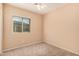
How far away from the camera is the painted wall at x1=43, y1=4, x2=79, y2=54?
209 centimetres

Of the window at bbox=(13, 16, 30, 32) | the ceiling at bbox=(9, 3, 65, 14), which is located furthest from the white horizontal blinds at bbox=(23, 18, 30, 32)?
the ceiling at bbox=(9, 3, 65, 14)

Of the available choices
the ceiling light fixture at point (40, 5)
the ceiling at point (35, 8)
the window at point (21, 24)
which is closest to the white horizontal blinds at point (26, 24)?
the window at point (21, 24)

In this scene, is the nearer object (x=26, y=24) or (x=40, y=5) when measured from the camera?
(x=40, y=5)

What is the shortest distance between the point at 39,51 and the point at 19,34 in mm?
530

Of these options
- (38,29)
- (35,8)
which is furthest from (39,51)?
(35,8)

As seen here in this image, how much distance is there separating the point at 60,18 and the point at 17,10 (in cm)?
94

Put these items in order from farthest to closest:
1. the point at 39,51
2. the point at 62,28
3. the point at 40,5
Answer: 1. the point at 62,28
2. the point at 39,51
3. the point at 40,5

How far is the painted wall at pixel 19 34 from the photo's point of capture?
76.4 inches

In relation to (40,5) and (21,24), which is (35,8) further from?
(21,24)

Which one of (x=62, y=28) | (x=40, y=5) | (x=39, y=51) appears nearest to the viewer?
(x=40, y=5)

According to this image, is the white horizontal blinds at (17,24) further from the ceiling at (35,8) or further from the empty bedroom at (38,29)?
the ceiling at (35,8)

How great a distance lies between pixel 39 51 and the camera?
200cm

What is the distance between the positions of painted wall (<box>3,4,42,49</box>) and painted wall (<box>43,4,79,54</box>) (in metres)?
0.17

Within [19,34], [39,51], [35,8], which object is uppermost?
[35,8]
